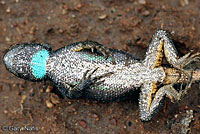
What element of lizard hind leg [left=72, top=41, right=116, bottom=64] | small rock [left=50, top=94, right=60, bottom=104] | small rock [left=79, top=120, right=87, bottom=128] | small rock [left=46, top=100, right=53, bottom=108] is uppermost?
lizard hind leg [left=72, top=41, right=116, bottom=64]

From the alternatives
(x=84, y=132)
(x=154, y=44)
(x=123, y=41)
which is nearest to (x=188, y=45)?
(x=154, y=44)

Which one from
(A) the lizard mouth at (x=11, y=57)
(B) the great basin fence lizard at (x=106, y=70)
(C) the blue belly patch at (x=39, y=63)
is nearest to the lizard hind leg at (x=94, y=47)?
(B) the great basin fence lizard at (x=106, y=70)

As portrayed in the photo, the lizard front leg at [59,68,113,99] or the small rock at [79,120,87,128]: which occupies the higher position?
the lizard front leg at [59,68,113,99]

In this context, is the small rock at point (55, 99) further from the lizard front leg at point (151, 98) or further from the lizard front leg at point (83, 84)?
the lizard front leg at point (151, 98)

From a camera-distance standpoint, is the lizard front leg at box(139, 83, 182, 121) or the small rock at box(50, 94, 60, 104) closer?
the lizard front leg at box(139, 83, 182, 121)

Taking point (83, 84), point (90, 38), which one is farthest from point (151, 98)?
point (90, 38)

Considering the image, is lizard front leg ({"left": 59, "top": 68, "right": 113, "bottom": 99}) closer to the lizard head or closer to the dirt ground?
the lizard head

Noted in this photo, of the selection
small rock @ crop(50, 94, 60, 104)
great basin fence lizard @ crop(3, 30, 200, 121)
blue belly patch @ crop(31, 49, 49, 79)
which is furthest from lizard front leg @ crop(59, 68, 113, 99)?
small rock @ crop(50, 94, 60, 104)

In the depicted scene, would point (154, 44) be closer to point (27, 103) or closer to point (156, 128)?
point (156, 128)
